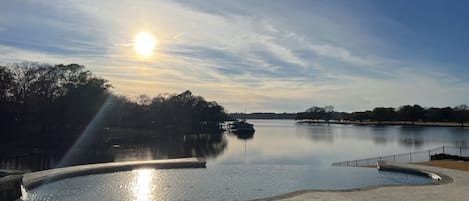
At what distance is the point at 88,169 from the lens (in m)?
31.2

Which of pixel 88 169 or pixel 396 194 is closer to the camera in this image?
pixel 396 194

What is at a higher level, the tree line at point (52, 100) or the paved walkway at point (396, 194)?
the tree line at point (52, 100)

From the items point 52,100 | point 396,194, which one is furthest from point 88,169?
point 52,100

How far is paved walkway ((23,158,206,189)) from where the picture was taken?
26.3m

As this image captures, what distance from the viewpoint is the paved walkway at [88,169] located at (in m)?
26.3

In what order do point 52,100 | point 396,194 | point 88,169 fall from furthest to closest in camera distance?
1. point 52,100
2. point 88,169
3. point 396,194

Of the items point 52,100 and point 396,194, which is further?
point 52,100

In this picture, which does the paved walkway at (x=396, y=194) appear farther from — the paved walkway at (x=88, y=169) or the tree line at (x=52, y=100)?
the tree line at (x=52, y=100)

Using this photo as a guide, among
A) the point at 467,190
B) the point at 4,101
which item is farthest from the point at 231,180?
the point at 4,101

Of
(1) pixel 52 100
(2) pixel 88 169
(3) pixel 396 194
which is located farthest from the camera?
(1) pixel 52 100

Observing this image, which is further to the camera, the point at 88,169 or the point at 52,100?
the point at 52,100

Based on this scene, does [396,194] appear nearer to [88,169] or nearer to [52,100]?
[88,169]

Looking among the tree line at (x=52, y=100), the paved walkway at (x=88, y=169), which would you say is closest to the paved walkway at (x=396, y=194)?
the paved walkway at (x=88, y=169)

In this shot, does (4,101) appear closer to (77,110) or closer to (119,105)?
(77,110)
